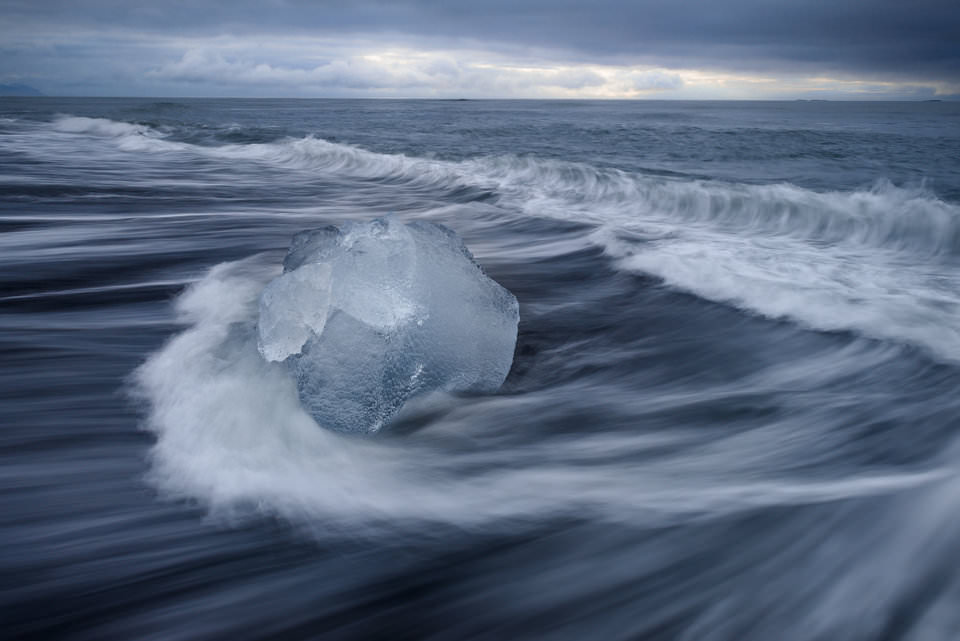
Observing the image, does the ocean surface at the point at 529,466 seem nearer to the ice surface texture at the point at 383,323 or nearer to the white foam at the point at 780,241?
the white foam at the point at 780,241

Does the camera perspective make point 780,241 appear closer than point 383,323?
No

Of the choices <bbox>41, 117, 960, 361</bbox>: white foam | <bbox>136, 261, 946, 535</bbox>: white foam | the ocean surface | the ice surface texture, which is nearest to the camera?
the ocean surface

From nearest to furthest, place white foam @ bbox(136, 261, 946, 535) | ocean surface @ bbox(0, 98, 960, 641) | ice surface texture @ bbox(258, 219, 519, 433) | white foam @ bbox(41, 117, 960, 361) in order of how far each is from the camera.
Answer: ocean surface @ bbox(0, 98, 960, 641) → white foam @ bbox(136, 261, 946, 535) → ice surface texture @ bbox(258, 219, 519, 433) → white foam @ bbox(41, 117, 960, 361)

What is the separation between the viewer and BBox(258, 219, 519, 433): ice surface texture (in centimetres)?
278

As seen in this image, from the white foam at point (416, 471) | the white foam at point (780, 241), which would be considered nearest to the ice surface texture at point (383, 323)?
the white foam at point (416, 471)

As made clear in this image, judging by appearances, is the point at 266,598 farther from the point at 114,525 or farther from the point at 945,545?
the point at 945,545

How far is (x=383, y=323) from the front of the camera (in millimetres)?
2838

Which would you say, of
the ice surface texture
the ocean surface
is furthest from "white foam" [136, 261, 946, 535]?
the ice surface texture

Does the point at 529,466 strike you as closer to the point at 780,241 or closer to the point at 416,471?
the point at 416,471

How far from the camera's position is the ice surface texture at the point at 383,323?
2779mm

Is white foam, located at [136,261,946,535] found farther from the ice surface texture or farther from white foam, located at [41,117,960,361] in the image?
white foam, located at [41,117,960,361]

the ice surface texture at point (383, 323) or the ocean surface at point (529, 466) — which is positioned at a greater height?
the ice surface texture at point (383, 323)

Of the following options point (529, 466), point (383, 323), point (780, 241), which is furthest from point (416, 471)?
point (780, 241)

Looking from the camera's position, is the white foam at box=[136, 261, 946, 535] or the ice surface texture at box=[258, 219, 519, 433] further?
the ice surface texture at box=[258, 219, 519, 433]
